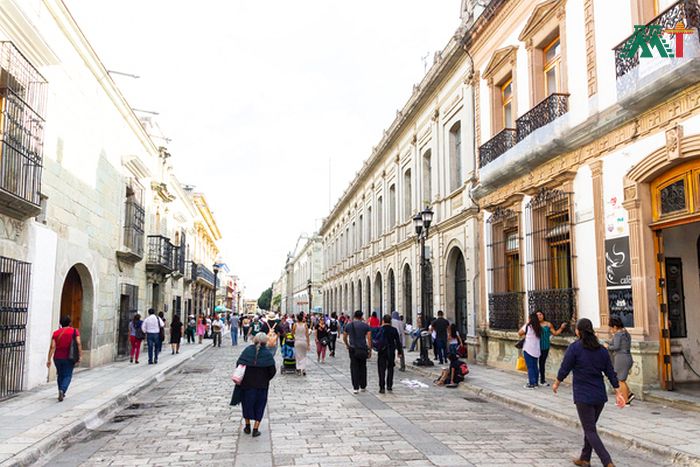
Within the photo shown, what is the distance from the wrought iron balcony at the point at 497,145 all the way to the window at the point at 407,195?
29.9ft

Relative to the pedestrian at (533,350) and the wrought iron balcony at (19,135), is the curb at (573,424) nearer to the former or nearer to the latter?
the pedestrian at (533,350)

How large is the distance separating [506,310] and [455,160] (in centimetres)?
667

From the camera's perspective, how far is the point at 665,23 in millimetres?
9367

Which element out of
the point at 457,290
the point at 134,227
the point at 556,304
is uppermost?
the point at 134,227

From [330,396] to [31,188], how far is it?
6.98m

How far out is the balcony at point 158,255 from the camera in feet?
76.4

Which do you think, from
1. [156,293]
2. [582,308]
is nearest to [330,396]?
[582,308]

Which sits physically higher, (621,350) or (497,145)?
(497,145)

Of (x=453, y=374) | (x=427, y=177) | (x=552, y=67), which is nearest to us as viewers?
Result: (x=453, y=374)

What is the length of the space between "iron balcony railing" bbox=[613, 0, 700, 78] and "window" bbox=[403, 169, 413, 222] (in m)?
15.4

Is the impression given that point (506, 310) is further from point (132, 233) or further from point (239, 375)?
point (132, 233)

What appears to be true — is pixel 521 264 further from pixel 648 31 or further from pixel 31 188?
pixel 31 188

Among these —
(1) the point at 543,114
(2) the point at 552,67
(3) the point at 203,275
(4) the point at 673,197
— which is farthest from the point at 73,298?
(3) the point at 203,275

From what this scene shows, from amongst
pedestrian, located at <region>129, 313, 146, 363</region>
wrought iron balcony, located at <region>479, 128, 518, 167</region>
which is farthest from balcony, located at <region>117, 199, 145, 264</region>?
wrought iron balcony, located at <region>479, 128, 518, 167</region>
